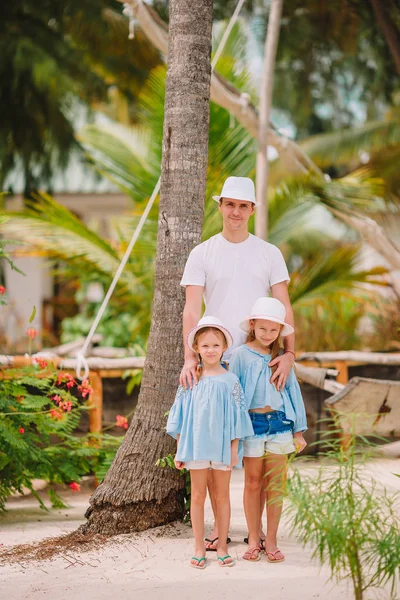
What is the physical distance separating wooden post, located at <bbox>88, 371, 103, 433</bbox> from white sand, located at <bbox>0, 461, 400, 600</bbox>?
4.95 feet

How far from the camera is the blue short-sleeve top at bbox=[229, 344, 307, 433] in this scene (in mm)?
3697

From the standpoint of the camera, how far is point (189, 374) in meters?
3.68

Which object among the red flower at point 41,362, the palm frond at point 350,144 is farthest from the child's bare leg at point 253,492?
the palm frond at point 350,144

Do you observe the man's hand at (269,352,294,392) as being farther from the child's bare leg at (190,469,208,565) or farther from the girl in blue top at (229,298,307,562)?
the child's bare leg at (190,469,208,565)

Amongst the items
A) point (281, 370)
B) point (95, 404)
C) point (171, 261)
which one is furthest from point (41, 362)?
point (281, 370)

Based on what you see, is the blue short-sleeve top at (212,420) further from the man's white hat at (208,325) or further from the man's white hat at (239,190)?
the man's white hat at (239,190)

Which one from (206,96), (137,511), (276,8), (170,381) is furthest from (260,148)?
(137,511)

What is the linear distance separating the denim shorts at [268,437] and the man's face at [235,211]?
92 centimetres

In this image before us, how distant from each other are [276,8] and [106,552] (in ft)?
17.5

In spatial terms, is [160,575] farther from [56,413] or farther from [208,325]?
[56,413]

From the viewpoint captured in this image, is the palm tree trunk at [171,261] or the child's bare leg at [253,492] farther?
the palm tree trunk at [171,261]

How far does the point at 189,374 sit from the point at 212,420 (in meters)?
0.25

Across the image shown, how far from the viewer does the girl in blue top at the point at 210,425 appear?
3572 millimetres

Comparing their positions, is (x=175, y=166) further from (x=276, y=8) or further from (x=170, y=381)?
(x=276, y=8)
